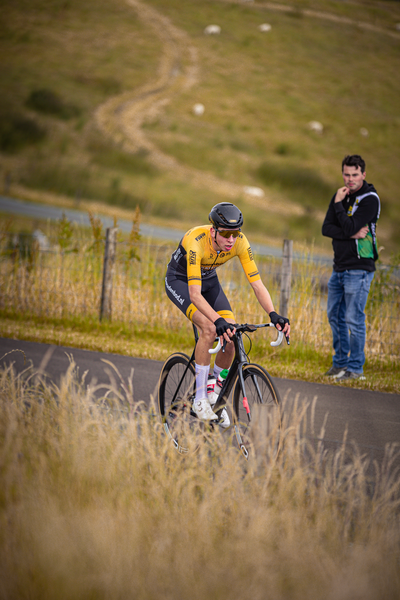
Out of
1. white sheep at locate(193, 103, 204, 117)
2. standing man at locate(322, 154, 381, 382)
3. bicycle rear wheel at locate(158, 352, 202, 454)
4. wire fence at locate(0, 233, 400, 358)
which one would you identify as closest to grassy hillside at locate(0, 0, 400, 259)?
white sheep at locate(193, 103, 204, 117)

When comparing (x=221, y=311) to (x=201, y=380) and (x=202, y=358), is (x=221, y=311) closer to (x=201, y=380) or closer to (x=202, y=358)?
(x=202, y=358)

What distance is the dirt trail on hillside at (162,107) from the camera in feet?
142

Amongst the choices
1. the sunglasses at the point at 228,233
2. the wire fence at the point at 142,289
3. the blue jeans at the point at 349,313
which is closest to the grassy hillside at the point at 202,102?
the wire fence at the point at 142,289

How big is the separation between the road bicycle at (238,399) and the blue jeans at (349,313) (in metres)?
2.65

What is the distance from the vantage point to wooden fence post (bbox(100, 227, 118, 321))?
9.83m

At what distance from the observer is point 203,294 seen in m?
5.20

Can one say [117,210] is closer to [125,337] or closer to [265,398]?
[125,337]

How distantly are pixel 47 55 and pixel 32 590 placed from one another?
68452mm

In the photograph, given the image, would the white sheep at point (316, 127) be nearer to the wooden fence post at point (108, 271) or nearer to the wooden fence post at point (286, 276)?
the wooden fence post at point (108, 271)

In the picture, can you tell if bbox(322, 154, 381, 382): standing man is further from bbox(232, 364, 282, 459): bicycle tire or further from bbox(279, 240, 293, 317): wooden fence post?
bbox(232, 364, 282, 459): bicycle tire

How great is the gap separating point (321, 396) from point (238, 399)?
257cm

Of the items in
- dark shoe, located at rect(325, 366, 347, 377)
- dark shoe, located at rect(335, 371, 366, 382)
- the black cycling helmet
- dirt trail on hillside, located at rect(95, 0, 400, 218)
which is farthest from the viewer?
dirt trail on hillside, located at rect(95, 0, 400, 218)

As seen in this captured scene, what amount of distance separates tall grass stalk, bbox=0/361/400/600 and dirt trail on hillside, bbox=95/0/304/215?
37.5 meters

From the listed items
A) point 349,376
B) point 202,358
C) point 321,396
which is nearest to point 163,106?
point 349,376
